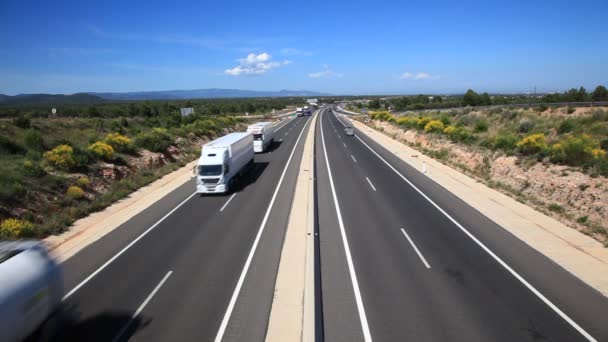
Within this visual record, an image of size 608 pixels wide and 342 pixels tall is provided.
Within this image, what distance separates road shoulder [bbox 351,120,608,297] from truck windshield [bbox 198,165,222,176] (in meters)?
13.6

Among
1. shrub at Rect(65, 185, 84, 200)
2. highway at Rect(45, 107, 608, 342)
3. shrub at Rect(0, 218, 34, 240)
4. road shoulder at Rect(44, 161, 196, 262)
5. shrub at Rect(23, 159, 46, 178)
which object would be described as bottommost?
road shoulder at Rect(44, 161, 196, 262)

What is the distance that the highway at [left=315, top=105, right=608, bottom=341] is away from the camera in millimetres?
8695

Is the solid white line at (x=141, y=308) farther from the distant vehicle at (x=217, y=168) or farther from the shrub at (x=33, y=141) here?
the shrub at (x=33, y=141)

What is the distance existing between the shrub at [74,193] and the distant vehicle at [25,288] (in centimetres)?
1282

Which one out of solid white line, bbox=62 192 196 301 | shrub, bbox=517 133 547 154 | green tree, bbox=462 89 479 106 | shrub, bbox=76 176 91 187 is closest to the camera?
solid white line, bbox=62 192 196 301

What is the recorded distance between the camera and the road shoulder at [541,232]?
1173 cm

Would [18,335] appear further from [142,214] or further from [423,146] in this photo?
[423,146]

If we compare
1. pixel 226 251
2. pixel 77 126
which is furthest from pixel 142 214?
pixel 77 126

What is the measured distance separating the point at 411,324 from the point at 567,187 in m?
14.7

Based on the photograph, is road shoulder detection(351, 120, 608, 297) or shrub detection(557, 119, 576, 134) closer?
road shoulder detection(351, 120, 608, 297)

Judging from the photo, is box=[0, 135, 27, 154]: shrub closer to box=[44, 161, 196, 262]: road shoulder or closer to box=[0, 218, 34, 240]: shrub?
box=[44, 161, 196, 262]: road shoulder

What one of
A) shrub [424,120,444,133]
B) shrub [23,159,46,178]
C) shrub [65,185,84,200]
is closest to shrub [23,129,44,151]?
shrub [23,159,46,178]

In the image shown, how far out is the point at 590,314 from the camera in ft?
30.1

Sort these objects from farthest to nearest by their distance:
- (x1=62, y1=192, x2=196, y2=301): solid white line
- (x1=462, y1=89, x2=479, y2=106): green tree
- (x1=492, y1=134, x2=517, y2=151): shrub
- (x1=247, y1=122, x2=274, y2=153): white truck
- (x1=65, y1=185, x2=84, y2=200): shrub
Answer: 1. (x1=462, y1=89, x2=479, y2=106): green tree
2. (x1=247, y1=122, x2=274, y2=153): white truck
3. (x1=492, y1=134, x2=517, y2=151): shrub
4. (x1=65, y1=185, x2=84, y2=200): shrub
5. (x1=62, y1=192, x2=196, y2=301): solid white line
